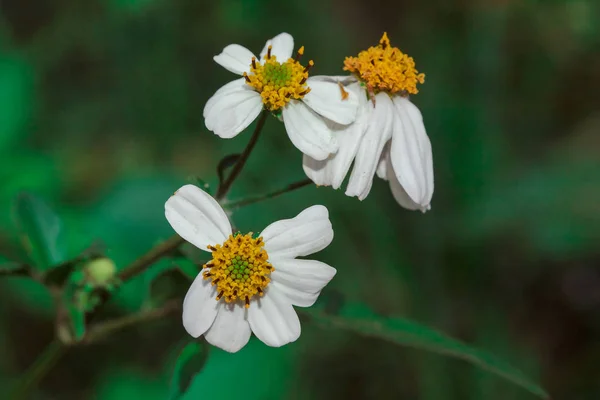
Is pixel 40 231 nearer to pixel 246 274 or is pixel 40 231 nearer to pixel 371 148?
pixel 246 274

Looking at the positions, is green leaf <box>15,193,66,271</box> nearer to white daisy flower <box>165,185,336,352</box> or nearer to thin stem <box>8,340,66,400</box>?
thin stem <box>8,340,66,400</box>

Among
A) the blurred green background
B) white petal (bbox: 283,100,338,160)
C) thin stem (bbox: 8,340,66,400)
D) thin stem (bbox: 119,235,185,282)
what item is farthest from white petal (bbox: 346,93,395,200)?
the blurred green background

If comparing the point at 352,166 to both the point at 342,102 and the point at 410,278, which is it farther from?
the point at 410,278

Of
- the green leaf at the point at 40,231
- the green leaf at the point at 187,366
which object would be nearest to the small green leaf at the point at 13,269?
the green leaf at the point at 40,231

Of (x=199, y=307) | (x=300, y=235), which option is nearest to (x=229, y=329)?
(x=199, y=307)

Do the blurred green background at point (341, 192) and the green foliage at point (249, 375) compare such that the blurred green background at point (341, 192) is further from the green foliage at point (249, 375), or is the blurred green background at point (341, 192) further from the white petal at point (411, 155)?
the white petal at point (411, 155)

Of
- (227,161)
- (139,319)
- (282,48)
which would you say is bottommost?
(139,319)
